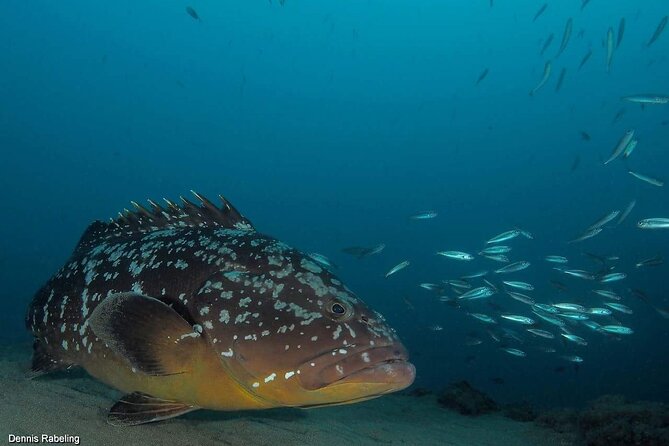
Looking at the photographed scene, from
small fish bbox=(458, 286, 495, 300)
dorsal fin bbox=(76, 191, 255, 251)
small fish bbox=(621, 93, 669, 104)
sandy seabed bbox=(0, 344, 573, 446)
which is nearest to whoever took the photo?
sandy seabed bbox=(0, 344, 573, 446)

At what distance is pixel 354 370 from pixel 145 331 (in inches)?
56.9

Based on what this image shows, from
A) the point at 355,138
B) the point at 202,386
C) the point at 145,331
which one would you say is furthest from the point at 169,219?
the point at 355,138

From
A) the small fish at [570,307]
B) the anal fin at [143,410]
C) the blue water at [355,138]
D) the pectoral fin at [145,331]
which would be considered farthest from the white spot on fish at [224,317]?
the blue water at [355,138]

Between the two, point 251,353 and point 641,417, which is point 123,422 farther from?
point 641,417

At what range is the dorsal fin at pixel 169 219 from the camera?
416cm

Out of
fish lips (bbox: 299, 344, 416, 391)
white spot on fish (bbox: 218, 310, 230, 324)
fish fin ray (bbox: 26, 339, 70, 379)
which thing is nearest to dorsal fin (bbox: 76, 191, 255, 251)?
fish fin ray (bbox: 26, 339, 70, 379)

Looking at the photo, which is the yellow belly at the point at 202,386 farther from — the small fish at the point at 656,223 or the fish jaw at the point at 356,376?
the small fish at the point at 656,223

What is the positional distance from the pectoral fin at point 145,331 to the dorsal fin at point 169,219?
1339mm

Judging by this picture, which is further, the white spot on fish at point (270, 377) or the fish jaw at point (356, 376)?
the white spot on fish at point (270, 377)

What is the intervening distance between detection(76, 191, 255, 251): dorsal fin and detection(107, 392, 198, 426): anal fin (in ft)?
5.27

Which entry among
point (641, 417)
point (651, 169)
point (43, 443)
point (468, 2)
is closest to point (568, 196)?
point (651, 169)

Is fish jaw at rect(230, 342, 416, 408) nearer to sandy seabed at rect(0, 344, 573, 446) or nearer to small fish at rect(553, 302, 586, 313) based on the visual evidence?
sandy seabed at rect(0, 344, 573, 446)

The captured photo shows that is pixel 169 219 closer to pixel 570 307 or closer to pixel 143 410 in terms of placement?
pixel 143 410

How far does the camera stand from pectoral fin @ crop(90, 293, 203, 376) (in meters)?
2.87
